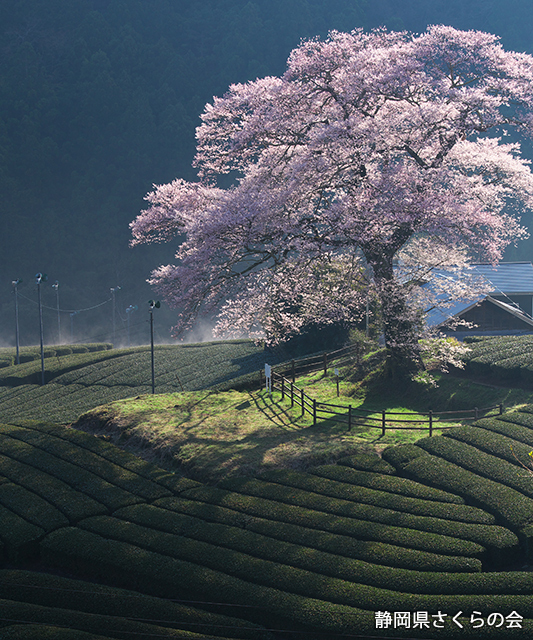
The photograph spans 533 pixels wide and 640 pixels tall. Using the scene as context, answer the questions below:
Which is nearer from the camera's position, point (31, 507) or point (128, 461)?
point (31, 507)

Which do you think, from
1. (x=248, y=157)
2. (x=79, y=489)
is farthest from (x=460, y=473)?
(x=248, y=157)

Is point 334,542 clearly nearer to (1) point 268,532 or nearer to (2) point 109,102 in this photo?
(1) point 268,532

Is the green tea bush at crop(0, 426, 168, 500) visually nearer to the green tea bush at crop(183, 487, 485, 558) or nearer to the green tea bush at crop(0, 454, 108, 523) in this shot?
the green tea bush at crop(0, 454, 108, 523)

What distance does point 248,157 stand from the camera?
26.3 m

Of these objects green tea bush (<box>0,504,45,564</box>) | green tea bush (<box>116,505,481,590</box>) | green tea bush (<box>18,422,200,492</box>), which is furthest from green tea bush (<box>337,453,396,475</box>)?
green tea bush (<box>0,504,45,564</box>)

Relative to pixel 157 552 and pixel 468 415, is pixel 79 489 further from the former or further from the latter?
pixel 468 415

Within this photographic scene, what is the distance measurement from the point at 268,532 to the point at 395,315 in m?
12.9

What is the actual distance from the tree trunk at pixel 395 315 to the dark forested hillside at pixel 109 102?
98221mm

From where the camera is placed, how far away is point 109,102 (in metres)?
128

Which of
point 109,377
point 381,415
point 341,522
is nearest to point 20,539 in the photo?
point 341,522

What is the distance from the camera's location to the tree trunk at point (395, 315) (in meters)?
22.6

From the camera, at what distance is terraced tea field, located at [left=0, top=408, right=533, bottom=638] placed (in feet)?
32.1

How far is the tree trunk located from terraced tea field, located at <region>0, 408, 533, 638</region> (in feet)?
21.6

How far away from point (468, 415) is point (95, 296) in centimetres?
11114
